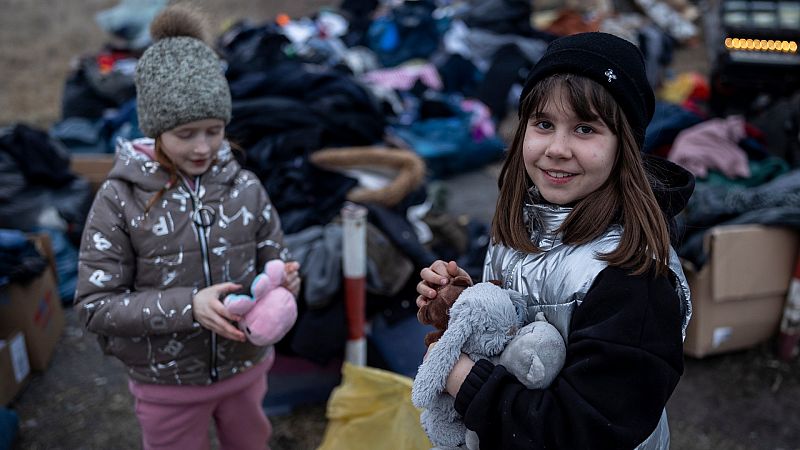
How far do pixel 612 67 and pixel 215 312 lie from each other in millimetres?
1236

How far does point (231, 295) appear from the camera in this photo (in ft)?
6.24

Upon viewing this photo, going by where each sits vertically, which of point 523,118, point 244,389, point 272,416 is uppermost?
point 523,118

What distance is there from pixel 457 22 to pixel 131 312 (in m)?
8.68

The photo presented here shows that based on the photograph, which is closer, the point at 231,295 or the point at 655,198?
the point at 655,198

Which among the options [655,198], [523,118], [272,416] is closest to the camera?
[655,198]

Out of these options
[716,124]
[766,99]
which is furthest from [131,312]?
[766,99]

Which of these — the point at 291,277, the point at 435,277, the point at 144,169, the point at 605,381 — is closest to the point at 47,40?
the point at 144,169

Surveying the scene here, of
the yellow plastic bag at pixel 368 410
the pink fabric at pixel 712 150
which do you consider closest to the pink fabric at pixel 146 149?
the yellow plastic bag at pixel 368 410

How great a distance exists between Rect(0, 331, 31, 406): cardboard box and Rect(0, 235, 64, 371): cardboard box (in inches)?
2.9

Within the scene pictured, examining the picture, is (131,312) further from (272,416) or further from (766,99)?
(766,99)

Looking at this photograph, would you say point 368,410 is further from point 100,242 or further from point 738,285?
point 738,285

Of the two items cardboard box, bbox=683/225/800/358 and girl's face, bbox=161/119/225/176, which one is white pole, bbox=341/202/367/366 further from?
cardboard box, bbox=683/225/800/358

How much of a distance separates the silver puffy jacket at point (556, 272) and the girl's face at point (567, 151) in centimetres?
6

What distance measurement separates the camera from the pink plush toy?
1860 millimetres
